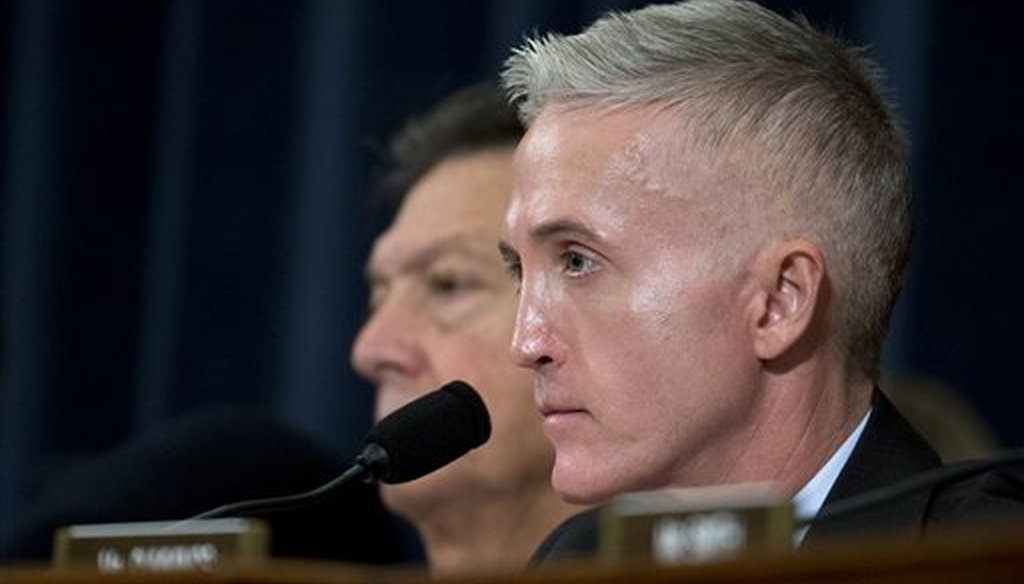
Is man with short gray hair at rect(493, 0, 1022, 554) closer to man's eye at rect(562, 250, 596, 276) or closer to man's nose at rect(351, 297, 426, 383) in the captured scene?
man's eye at rect(562, 250, 596, 276)

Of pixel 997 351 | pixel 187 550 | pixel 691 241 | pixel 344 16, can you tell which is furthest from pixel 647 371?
pixel 344 16

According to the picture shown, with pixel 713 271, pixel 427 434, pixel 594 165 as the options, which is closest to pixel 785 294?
pixel 713 271

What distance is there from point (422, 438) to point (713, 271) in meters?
0.25

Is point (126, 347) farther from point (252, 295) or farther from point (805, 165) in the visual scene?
point (805, 165)

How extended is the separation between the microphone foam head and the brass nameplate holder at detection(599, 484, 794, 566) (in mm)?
620

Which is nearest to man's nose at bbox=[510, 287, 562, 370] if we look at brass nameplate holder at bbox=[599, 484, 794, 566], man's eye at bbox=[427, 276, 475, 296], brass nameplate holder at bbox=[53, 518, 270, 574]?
brass nameplate holder at bbox=[53, 518, 270, 574]

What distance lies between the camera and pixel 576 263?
1691 mm

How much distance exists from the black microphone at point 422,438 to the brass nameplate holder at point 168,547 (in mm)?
371

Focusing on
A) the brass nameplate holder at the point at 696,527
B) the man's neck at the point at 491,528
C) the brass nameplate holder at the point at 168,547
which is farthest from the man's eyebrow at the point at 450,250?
the brass nameplate holder at the point at 696,527

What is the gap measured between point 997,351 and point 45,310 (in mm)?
1575

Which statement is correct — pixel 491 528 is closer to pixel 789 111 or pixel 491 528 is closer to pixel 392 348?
pixel 392 348

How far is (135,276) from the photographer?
3.57m

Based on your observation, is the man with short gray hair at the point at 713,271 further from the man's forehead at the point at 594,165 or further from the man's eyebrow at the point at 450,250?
the man's eyebrow at the point at 450,250

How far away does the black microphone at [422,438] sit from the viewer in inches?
65.9
